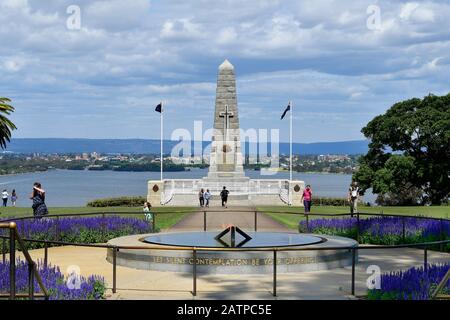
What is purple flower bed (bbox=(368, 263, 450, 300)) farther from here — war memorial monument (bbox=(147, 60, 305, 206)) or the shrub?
the shrub

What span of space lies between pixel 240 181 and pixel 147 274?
3717 centimetres

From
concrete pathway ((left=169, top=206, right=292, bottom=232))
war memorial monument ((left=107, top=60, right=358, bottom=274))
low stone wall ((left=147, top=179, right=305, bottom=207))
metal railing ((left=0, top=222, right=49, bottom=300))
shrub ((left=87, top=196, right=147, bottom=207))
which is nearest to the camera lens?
metal railing ((left=0, top=222, right=49, bottom=300))

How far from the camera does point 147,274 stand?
15.2 meters

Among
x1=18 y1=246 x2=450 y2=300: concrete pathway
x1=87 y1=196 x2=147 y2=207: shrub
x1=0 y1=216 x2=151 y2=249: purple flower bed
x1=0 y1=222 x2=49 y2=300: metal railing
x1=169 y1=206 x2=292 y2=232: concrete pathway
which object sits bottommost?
x1=87 y1=196 x2=147 y2=207: shrub

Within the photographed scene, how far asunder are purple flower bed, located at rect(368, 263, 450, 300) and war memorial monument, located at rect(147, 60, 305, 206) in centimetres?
3475

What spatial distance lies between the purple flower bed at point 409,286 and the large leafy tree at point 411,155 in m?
46.6

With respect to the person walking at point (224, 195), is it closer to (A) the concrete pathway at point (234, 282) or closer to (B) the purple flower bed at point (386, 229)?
(B) the purple flower bed at point (386, 229)

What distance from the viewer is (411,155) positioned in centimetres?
6150

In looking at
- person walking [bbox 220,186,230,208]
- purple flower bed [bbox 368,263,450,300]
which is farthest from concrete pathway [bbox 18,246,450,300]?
person walking [bbox 220,186,230,208]

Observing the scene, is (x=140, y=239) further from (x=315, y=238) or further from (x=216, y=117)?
(x=216, y=117)

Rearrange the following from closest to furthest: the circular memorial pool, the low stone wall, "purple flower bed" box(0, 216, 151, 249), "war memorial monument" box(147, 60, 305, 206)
Result: the circular memorial pool < "purple flower bed" box(0, 216, 151, 249) < the low stone wall < "war memorial monument" box(147, 60, 305, 206)

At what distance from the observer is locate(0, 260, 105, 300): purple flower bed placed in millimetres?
10922
